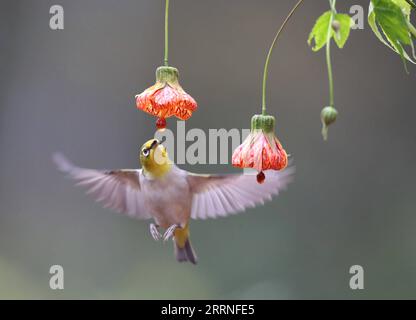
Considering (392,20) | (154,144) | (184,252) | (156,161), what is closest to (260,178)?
(392,20)

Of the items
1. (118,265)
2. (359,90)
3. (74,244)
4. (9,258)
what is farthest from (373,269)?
(9,258)

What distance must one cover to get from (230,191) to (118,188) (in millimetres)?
301

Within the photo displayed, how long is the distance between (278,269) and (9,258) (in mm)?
1361

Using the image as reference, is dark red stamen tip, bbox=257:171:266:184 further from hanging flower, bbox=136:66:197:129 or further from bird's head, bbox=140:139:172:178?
bird's head, bbox=140:139:172:178

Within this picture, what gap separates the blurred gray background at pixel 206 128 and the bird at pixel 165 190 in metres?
1.53

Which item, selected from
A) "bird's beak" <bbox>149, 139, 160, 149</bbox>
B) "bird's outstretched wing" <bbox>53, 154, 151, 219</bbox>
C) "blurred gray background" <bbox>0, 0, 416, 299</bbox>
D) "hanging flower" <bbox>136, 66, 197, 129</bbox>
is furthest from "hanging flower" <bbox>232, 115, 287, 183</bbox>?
"blurred gray background" <bbox>0, 0, 416, 299</bbox>

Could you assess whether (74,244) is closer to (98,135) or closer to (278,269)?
(98,135)

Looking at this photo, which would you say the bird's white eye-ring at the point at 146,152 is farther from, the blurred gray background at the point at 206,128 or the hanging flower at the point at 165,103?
the blurred gray background at the point at 206,128

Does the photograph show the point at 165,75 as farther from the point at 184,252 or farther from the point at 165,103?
the point at 184,252

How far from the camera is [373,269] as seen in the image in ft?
10.7

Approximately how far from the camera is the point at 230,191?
168 centimetres

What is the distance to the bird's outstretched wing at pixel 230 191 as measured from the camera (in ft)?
5.03

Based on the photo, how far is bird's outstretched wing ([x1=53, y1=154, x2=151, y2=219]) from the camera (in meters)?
1.68

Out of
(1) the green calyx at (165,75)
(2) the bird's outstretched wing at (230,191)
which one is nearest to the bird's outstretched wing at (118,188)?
(2) the bird's outstretched wing at (230,191)
